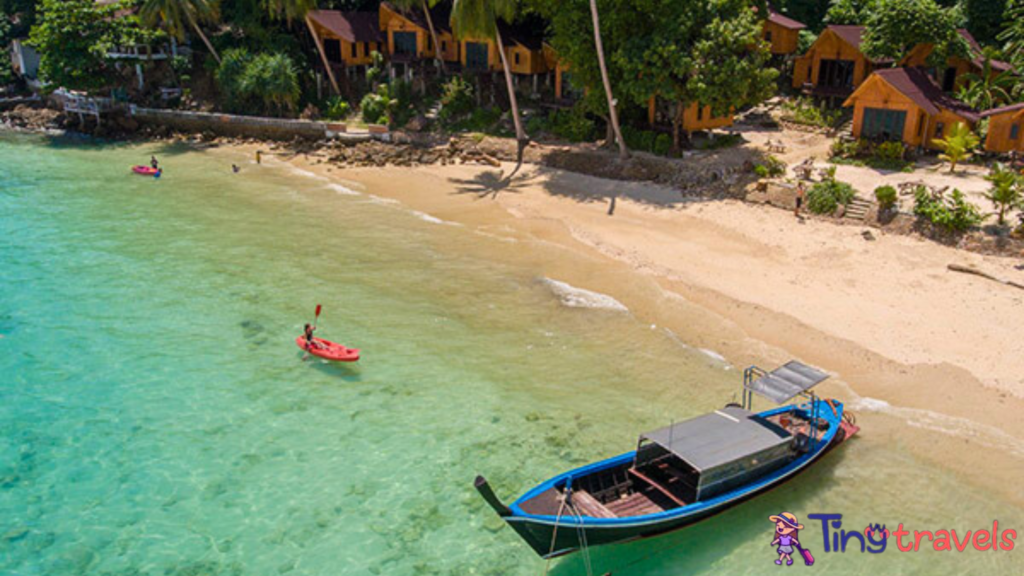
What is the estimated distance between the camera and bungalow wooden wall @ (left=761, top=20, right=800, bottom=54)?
53.3 meters

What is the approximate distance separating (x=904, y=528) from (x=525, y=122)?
1516 inches

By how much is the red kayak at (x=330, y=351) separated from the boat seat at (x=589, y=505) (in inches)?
423

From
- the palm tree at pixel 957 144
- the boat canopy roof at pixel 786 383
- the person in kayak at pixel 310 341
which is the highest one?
the palm tree at pixel 957 144

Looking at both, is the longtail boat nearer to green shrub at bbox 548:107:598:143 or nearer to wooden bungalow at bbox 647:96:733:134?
wooden bungalow at bbox 647:96:733:134

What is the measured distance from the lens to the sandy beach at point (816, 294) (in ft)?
71.5

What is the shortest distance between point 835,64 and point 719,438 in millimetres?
40956

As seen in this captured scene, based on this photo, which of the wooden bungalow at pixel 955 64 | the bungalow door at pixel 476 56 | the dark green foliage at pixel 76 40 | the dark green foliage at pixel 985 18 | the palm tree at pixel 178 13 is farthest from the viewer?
the palm tree at pixel 178 13

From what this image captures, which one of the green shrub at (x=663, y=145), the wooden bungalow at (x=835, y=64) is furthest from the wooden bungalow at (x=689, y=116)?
the wooden bungalow at (x=835, y=64)

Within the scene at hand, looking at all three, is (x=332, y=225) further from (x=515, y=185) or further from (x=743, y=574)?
(x=743, y=574)

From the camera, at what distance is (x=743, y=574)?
16953 mm

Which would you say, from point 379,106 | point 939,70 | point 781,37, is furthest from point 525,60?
point 939,70

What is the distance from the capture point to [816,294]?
93.4 feet

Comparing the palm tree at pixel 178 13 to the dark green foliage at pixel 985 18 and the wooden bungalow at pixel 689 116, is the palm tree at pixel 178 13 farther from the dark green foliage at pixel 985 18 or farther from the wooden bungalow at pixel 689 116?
the dark green foliage at pixel 985 18

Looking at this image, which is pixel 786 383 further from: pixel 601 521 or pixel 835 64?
pixel 835 64
